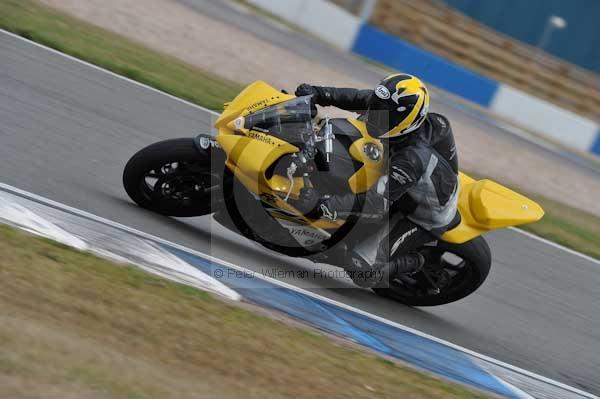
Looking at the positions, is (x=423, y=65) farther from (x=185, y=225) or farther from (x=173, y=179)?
(x=173, y=179)

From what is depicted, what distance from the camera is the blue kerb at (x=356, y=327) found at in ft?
19.4

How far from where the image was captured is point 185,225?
6.71 metres

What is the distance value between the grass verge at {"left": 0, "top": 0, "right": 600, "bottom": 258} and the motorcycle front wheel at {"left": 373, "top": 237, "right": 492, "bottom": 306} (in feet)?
13.5

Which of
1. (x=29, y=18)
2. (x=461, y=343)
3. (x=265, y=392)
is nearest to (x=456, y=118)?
(x=29, y=18)

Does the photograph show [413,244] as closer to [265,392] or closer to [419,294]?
[419,294]

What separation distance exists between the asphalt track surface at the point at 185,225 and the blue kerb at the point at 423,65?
50.5 ft

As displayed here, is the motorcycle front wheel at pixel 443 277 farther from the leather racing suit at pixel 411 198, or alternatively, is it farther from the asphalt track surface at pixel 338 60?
the asphalt track surface at pixel 338 60

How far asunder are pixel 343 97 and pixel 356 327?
5.32ft

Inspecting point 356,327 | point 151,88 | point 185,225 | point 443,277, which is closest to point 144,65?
point 151,88

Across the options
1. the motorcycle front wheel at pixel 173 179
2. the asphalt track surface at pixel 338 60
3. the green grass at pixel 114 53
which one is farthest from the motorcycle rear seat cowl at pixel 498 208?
the asphalt track surface at pixel 338 60

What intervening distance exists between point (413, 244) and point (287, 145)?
4.00ft

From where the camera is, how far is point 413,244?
668 centimetres

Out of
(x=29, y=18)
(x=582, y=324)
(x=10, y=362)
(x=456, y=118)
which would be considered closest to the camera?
(x=10, y=362)

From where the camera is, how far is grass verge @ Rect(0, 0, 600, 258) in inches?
432
